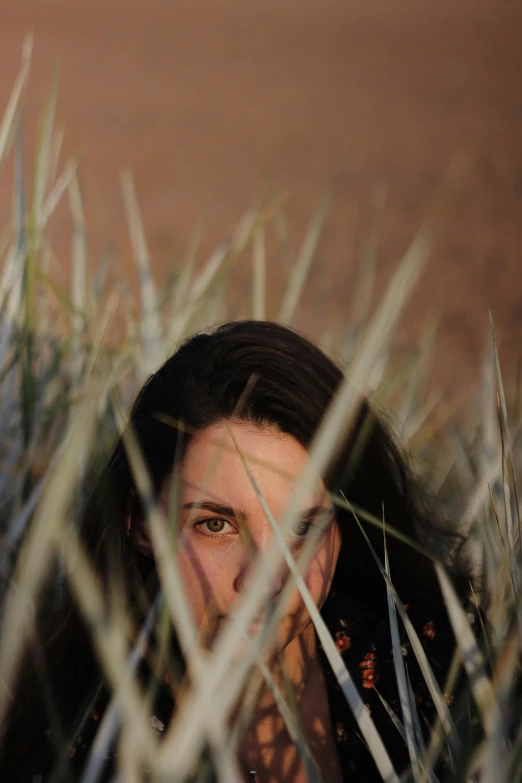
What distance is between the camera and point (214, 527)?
961 mm

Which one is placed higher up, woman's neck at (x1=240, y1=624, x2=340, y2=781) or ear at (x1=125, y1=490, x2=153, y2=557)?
ear at (x1=125, y1=490, x2=153, y2=557)

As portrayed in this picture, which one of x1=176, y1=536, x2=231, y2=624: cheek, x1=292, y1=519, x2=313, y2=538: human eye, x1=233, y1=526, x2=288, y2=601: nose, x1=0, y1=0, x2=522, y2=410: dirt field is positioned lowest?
x1=176, y1=536, x2=231, y2=624: cheek

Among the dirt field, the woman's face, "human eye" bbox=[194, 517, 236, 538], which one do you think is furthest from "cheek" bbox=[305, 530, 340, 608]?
the dirt field

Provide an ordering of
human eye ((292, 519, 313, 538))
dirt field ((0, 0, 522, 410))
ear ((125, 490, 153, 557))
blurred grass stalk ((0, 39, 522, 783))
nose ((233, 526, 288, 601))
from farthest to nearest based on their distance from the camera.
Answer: dirt field ((0, 0, 522, 410)) → ear ((125, 490, 153, 557)) → human eye ((292, 519, 313, 538)) → nose ((233, 526, 288, 601)) → blurred grass stalk ((0, 39, 522, 783))

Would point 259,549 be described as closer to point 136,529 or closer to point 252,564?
point 252,564

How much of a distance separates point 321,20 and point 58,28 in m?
2.66

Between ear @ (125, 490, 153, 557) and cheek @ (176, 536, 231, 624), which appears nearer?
cheek @ (176, 536, 231, 624)

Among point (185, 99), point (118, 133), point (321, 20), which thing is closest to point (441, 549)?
point (118, 133)

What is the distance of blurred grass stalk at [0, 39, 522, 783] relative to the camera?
0.50 m

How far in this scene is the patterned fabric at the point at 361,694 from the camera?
0.99 meters

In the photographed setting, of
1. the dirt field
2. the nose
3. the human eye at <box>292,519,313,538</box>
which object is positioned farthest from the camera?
the dirt field

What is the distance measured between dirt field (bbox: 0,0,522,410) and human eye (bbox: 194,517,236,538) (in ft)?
10.6

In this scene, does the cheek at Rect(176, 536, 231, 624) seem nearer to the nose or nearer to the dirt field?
the nose

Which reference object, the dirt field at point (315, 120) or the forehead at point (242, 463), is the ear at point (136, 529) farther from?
the dirt field at point (315, 120)
